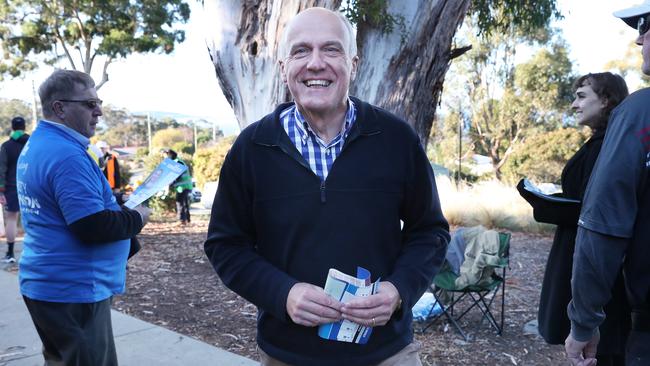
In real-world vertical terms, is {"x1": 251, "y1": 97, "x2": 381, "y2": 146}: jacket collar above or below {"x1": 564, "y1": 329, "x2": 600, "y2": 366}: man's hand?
above

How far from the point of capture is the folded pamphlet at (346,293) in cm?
173

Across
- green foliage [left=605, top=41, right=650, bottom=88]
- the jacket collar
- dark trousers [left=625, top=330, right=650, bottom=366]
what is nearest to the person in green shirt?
the jacket collar

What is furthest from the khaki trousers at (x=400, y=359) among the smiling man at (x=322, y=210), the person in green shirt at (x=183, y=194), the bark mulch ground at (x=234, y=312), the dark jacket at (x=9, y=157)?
the person in green shirt at (x=183, y=194)

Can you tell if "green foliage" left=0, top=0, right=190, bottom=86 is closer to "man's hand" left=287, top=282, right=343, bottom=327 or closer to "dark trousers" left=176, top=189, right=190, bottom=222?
"dark trousers" left=176, top=189, right=190, bottom=222

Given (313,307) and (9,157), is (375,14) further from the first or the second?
(9,157)

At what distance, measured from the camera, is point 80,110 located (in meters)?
2.81

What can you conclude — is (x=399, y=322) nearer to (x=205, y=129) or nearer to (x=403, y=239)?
(x=403, y=239)

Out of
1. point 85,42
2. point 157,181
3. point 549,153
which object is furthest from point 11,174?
point 549,153

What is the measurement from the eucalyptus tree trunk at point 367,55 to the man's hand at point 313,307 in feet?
11.0

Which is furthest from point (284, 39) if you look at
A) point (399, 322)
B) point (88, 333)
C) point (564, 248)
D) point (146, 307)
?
point (146, 307)

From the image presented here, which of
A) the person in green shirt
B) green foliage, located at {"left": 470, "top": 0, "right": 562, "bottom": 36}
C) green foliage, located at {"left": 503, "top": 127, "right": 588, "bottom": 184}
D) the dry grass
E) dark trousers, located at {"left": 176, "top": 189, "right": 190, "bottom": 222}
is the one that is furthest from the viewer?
green foliage, located at {"left": 503, "top": 127, "right": 588, "bottom": 184}

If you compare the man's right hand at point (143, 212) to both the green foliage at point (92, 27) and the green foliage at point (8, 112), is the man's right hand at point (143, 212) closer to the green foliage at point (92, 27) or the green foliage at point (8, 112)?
the green foliage at point (92, 27)

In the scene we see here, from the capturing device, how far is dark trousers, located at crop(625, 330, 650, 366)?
1.77 m

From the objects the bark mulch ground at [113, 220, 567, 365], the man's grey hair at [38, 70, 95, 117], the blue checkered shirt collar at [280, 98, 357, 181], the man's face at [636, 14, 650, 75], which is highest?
the man's face at [636, 14, 650, 75]
